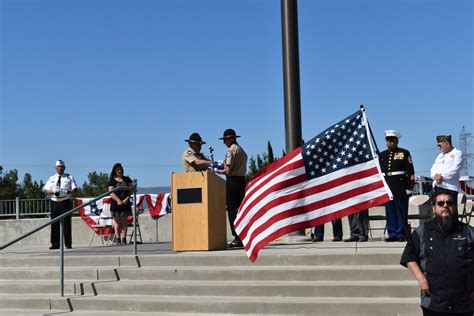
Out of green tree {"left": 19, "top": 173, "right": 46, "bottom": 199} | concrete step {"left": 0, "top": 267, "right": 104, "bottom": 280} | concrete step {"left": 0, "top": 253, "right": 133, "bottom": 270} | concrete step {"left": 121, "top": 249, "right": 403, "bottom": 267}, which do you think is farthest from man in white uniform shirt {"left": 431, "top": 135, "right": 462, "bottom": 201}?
green tree {"left": 19, "top": 173, "right": 46, "bottom": 199}

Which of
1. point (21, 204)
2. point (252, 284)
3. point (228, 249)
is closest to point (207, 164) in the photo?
point (228, 249)

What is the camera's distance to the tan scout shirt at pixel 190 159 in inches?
477

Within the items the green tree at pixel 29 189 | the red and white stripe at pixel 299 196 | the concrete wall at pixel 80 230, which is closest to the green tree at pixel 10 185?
the green tree at pixel 29 189

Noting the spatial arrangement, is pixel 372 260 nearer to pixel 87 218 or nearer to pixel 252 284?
pixel 252 284

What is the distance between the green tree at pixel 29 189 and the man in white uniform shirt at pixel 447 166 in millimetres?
43797

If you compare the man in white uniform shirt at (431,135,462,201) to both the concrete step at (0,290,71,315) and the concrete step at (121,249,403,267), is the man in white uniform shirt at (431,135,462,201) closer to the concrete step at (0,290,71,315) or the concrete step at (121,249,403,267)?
the concrete step at (121,249,403,267)

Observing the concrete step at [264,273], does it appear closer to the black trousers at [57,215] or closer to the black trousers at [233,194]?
the black trousers at [233,194]

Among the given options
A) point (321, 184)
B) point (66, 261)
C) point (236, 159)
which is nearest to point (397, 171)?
point (236, 159)

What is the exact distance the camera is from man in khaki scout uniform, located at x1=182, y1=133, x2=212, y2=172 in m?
12.0

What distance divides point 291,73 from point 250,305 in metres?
5.89

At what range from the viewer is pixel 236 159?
476 inches

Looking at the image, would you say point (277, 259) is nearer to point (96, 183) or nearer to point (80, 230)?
point (80, 230)

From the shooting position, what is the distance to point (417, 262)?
223 inches

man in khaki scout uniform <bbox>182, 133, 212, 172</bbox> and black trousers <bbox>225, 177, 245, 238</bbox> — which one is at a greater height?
man in khaki scout uniform <bbox>182, 133, 212, 172</bbox>
